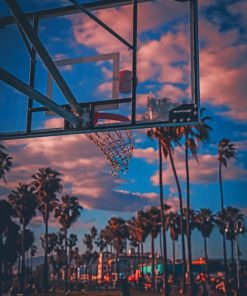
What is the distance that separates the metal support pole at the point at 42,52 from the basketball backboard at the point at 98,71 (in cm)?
3

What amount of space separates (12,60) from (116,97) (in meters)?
1.67

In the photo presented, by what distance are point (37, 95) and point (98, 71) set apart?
134 cm

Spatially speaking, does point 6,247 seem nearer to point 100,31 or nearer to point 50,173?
point 50,173

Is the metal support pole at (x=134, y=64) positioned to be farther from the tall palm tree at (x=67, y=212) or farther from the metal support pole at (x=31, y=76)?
the tall palm tree at (x=67, y=212)

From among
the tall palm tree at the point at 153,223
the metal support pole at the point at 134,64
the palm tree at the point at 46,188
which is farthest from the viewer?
the tall palm tree at the point at 153,223

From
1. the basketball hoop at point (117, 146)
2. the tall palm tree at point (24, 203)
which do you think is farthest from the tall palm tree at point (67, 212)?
the basketball hoop at point (117, 146)

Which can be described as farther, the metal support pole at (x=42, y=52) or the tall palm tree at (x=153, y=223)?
the tall palm tree at (x=153, y=223)

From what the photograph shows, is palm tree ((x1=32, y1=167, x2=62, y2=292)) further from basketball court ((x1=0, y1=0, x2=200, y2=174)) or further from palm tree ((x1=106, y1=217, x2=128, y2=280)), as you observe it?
basketball court ((x1=0, y1=0, x2=200, y2=174))

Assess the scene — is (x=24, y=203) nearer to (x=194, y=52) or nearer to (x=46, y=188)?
(x=46, y=188)

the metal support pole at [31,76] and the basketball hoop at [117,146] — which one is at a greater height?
the metal support pole at [31,76]

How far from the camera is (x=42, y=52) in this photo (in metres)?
5.77

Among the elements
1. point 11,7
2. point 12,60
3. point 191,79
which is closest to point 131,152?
point 191,79

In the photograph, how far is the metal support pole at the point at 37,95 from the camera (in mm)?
5281

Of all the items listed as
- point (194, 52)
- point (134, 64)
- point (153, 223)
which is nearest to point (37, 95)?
point (134, 64)
